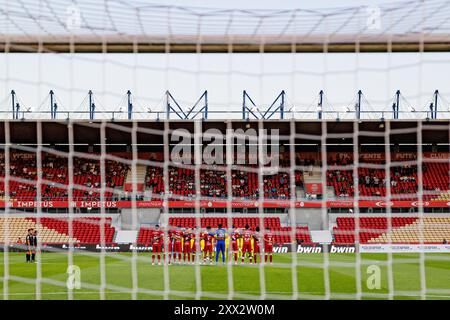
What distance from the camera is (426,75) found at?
8867 millimetres

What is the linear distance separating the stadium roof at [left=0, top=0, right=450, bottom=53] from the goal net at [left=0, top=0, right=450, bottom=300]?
0.11 ft

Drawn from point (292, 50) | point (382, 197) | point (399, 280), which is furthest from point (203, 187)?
point (292, 50)

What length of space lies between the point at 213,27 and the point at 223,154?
1068 cm

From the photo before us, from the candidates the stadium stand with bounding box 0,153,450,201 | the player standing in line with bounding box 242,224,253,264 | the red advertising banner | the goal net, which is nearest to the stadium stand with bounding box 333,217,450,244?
the goal net

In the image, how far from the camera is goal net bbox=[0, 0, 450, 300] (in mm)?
8992

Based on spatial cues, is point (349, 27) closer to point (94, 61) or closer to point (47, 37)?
point (94, 61)

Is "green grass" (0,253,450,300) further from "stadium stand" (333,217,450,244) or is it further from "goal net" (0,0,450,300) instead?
"stadium stand" (333,217,450,244)

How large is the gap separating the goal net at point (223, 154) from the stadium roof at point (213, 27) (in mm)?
34

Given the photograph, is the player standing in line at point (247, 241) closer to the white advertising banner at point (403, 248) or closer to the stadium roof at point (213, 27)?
the stadium roof at point (213, 27)

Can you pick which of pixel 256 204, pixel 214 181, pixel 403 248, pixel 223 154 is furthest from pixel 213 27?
pixel 256 204

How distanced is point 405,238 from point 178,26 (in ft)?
52.0

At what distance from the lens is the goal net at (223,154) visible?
899 centimetres

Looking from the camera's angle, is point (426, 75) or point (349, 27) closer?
point (426, 75)

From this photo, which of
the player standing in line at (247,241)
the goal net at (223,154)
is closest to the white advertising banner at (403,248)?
the goal net at (223,154)
